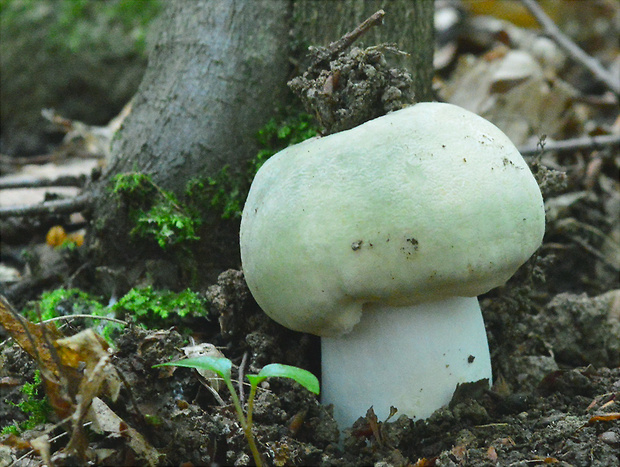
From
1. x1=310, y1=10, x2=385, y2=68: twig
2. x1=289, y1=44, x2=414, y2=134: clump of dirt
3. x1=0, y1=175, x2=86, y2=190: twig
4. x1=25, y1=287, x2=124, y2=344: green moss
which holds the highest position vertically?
x1=310, y1=10, x2=385, y2=68: twig

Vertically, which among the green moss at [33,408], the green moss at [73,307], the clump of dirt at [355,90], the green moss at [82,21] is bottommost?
the green moss at [33,408]

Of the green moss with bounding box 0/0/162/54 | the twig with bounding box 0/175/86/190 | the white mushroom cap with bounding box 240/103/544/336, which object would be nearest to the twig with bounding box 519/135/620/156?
the white mushroom cap with bounding box 240/103/544/336

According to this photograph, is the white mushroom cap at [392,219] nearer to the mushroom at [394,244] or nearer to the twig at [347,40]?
the mushroom at [394,244]

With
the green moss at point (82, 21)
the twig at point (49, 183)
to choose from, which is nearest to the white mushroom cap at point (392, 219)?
the twig at point (49, 183)

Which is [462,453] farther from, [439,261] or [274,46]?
[274,46]

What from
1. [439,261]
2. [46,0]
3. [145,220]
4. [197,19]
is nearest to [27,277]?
[145,220]

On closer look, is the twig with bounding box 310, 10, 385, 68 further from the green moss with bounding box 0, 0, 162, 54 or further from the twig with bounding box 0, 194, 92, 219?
the green moss with bounding box 0, 0, 162, 54
